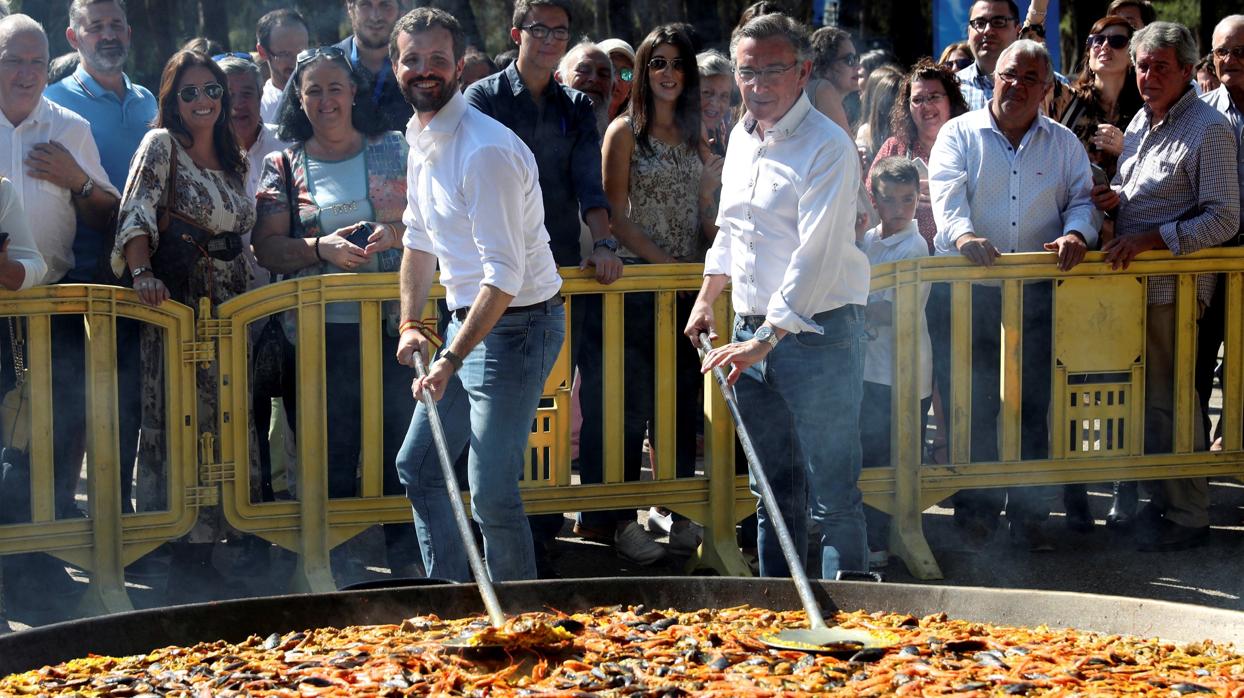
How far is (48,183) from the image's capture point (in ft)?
21.1

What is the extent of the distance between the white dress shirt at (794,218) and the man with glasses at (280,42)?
359cm

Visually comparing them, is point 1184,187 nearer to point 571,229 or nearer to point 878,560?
point 878,560

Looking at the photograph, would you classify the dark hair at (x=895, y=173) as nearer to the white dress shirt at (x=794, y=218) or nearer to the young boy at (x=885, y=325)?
the young boy at (x=885, y=325)

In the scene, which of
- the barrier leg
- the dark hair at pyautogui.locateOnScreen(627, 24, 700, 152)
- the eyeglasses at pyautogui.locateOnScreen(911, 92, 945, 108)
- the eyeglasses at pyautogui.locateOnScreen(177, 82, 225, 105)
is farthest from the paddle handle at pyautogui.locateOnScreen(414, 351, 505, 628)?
the eyeglasses at pyautogui.locateOnScreen(911, 92, 945, 108)

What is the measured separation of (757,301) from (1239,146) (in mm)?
3463

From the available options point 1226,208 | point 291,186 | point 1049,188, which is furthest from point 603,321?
point 1226,208

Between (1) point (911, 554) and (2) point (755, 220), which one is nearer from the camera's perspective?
(2) point (755, 220)

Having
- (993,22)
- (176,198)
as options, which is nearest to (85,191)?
(176,198)

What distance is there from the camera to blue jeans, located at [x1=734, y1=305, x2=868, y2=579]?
520 centimetres

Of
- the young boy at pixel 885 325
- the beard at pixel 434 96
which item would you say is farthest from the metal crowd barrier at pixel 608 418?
the beard at pixel 434 96

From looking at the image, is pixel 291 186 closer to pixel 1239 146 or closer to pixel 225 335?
pixel 225 335

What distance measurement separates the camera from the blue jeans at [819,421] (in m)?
5.20

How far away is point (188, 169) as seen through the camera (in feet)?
21.2

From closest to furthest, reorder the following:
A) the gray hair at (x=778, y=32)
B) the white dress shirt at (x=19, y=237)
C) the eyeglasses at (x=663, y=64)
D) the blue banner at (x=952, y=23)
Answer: the gray hair at (x=778, y=32) → the white dress shirt at (x=19, y=237) → the eyeglasses at (x=663, y=64) → the blue banner at (x=952, y=23)
